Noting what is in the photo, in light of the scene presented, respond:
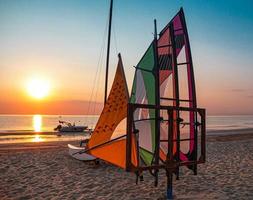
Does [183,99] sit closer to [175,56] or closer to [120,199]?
[175,56]

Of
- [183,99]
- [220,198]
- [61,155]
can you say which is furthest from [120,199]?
[61,155]

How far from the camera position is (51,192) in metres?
9.45

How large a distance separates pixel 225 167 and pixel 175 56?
881 cm

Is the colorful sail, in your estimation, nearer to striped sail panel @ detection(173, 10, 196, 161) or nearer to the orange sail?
striped sail panel @ detection(173, 10, 196, 161)

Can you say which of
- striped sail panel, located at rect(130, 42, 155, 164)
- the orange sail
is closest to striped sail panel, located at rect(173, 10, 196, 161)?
striped sail panel, located at rect(130, 42, 155, 164)

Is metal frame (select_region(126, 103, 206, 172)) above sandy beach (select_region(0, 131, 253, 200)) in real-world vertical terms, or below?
above

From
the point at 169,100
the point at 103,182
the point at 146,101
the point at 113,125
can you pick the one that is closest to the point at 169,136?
the point at 169,100

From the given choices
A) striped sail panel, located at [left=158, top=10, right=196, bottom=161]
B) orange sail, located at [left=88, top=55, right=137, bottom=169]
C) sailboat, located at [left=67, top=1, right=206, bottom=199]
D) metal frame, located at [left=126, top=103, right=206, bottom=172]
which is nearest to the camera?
metal frame, located at [left=126, top=103, right=206, bottom=172]

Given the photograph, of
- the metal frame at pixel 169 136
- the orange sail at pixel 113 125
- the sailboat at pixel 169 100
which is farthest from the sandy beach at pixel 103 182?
the metal frame at pixel 169 136

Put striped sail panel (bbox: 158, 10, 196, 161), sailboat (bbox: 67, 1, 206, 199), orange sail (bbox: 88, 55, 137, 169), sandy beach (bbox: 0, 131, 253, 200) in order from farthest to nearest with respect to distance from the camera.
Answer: sandy beach (bbox: 0, 131, 253, 200) → orange sail (bbox: 88, 55, 137, 169) → striped sail panel (bbox: 158, 10, 196, 161) → sailboat (bbox: 67, 1, 206, 199)

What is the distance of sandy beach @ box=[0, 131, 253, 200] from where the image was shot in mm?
9180

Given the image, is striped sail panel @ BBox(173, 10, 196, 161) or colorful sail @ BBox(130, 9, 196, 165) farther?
striped sail panel @ BBox(173, 10, 196, 161)

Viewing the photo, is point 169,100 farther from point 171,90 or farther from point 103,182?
point 103,182

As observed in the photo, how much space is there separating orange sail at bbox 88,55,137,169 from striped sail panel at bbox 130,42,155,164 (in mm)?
897
